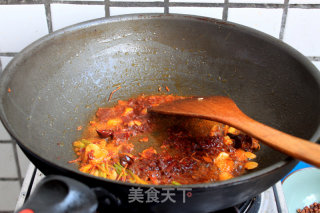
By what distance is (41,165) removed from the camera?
0.71m

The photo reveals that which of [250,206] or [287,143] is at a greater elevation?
[287,143]

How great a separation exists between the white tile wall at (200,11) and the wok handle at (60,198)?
925 mm

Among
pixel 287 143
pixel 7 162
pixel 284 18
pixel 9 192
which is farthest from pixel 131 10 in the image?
pixel 9 192

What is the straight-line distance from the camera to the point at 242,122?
0.94 m

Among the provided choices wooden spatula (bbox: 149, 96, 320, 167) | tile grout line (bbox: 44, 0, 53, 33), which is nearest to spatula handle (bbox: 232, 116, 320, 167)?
wooden spatula (bbox: 149, 96, 320, 167)

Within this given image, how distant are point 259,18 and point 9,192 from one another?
148cm

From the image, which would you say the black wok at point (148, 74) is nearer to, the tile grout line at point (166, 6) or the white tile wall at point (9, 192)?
the tile grout line at point (166, 6)

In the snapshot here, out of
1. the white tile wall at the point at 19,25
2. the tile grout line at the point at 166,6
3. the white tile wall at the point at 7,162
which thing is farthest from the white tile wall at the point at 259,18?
the white tile wall at the point at 7,162

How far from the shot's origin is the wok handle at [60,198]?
1.82 ft

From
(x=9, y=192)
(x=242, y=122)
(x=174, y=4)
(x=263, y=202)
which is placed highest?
(x=174, y=4)

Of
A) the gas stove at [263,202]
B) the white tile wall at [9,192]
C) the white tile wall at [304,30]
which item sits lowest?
the white tile wall at [9,192]

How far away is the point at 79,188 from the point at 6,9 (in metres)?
0.99

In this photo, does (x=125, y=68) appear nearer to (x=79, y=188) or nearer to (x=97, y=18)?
(x=97, y=18)

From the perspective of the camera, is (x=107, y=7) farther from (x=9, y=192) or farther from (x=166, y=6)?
(x=9, y=192)
